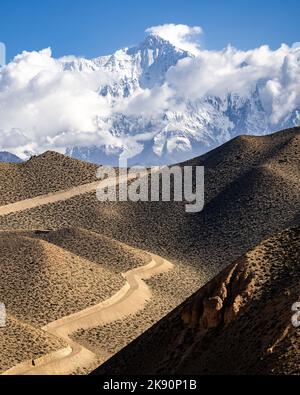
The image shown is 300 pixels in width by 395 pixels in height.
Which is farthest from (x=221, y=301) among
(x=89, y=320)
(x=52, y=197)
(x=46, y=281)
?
(x=52, y=197)

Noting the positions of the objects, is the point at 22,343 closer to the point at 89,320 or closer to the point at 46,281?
the point at 89,320

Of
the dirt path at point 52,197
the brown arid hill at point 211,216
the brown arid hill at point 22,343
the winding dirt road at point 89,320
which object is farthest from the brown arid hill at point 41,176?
the brown arid hill at point 22,343

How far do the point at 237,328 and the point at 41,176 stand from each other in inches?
3614

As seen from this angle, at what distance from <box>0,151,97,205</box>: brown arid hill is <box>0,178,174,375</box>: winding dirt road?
3264 centimetres

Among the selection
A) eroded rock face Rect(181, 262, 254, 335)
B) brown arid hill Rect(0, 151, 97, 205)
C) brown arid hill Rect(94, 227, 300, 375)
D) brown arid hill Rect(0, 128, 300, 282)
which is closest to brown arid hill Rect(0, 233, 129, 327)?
brown arid hill Rect(0, 128, 300, 282)

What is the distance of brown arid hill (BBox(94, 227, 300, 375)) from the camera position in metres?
30.2

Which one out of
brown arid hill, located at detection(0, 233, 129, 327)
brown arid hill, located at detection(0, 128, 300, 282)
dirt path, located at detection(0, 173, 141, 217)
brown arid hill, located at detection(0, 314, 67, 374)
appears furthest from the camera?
dirt path, located at detection(0, 173, 141, 217)

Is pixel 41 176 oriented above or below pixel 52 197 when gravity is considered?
above

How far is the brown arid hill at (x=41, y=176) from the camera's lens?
115325 mm

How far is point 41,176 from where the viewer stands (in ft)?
399

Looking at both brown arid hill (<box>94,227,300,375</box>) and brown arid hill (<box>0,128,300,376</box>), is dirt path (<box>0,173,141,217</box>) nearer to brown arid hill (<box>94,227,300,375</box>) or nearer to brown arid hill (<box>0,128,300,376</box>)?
brown arid hill (<box>0,128,300,376</box>)
